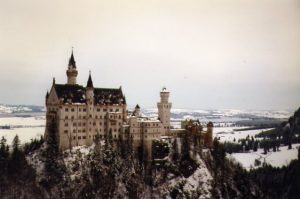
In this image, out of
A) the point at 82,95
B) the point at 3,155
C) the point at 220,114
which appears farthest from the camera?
the point at 220,114

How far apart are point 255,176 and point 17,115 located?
1089 centimetres

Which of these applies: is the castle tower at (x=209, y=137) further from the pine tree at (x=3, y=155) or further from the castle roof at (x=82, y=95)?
the pine tree at (x=3, y=155)

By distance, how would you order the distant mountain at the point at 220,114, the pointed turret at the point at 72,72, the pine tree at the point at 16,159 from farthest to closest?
the distant mountain at the point at 220,114 → the pointed turret at the point at 72,72 → the pine tree at the point at 16,159

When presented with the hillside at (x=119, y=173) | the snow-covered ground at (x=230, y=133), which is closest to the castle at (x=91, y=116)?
the hillside at (x=119, y=173)

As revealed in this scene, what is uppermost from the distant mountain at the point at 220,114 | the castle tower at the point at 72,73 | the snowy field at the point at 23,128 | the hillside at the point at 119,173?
the castle tower at the point at 72,73

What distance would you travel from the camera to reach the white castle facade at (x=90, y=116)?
17.0m

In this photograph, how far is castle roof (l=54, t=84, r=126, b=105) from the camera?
17.2m

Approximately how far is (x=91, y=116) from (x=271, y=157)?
8100 mm

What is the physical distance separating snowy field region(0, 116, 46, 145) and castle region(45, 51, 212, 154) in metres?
0.41

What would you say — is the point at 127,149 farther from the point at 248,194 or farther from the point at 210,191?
the point at 248,194

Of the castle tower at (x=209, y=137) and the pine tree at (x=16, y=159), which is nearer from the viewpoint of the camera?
the pine tree at (x=16, y=159)

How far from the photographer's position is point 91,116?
1762 cm

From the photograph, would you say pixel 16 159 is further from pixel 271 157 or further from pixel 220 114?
pixel 271 157

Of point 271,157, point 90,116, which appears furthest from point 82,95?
point 271,157
